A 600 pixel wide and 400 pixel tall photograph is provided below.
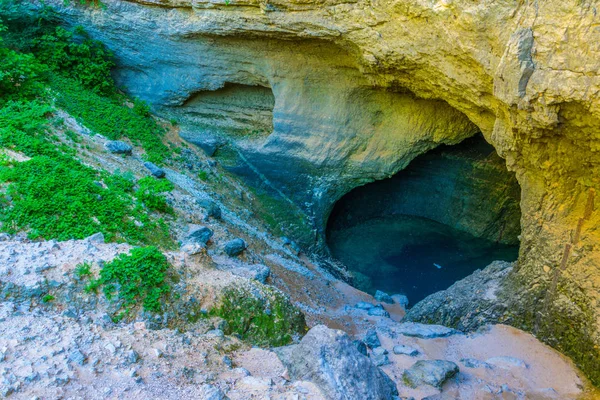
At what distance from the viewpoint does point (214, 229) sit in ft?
21.9

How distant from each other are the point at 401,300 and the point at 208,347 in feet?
16.0

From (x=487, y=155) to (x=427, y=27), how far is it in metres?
4.39

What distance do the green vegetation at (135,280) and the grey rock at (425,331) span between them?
9.52 ft

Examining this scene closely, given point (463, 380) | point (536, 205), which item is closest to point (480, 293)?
point (536, 205)

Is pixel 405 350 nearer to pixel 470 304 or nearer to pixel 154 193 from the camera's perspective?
pixel 470 304

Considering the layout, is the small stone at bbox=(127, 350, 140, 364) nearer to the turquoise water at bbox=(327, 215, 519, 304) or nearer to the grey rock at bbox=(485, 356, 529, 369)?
the grey rock at bbox=(485, 356, 529, 369)

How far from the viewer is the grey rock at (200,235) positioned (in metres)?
5.85

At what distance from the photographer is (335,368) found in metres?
3.62

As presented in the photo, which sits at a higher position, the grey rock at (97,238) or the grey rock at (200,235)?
the grey rock at (97,238)

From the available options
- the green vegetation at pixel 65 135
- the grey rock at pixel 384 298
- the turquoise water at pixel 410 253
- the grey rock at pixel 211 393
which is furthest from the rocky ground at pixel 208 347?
the turquoise water at pixel 410 253

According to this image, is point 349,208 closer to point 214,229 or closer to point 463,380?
point 214,229

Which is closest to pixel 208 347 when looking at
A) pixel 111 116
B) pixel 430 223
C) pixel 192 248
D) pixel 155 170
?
pixel 192 248

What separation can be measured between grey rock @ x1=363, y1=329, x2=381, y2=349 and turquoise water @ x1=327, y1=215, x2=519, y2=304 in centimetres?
324

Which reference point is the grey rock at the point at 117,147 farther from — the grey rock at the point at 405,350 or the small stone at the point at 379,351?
the grey rock at the point at 405,350
